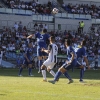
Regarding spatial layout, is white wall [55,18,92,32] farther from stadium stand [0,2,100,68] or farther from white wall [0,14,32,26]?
white wall [0,14,32,26]

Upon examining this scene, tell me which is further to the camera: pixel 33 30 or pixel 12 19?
pixel 33 30

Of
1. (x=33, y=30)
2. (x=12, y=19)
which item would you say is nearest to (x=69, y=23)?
(x=33, y=30)

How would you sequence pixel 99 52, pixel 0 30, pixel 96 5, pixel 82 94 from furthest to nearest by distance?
pixel 96 5 < pixel 99 52 < pixel 0 30 < pixel 82 94

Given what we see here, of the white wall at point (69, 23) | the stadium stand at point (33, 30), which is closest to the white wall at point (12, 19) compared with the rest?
the stadium stand at point (33, 30)

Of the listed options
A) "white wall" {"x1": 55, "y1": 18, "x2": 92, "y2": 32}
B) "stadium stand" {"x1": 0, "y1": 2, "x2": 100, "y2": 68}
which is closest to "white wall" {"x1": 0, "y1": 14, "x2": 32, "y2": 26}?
"stadium stand" {"x1": 0, "y1": 2, "x2": 100, "y2": 68}

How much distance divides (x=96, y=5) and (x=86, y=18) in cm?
624

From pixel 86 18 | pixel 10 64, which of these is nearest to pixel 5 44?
pixel 10 64

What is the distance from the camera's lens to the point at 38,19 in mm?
52688

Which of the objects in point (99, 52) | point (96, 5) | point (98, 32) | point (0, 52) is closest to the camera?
point (0, 52)

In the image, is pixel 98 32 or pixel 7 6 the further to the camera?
pixel 98 32

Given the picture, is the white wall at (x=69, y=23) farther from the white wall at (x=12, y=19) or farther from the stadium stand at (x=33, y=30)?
the white wall at (x=12, y=19)

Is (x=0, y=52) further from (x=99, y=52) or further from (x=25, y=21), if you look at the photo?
(x=99, y=52)

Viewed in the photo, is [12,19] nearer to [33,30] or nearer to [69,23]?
[33,30]

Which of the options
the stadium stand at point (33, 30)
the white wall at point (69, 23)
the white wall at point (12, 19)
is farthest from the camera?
the white wall at point (69, 23)
